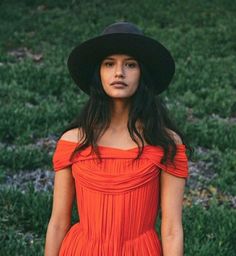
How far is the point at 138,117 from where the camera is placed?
292 cm

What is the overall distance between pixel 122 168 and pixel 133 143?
0.45 feet

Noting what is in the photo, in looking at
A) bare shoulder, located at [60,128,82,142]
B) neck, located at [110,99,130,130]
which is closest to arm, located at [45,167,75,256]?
bare shoulder, located at [60,128,82,142]

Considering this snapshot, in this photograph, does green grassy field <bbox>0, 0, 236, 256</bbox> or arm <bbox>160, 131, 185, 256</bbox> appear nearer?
arm <bbox>160, 131, 185, 256</bbox>

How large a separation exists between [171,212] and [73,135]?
56 centimetres

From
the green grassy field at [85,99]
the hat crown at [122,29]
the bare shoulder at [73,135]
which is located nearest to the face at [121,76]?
the hat crown at [122,29]

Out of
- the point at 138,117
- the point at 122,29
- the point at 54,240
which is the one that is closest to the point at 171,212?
the point at 138,117

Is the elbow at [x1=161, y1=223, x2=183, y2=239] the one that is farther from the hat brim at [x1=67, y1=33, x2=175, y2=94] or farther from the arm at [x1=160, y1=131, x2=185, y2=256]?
the hat brim at [x1=67, y1=33, x2=175, y2=94]

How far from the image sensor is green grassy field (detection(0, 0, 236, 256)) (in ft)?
17.7

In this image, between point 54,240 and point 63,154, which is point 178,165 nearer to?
point 63,154

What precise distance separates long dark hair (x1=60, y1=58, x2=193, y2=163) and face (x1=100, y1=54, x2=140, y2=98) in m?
0.05

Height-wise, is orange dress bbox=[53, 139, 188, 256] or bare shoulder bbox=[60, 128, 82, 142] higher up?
bare shoulder bbox=[60, 128, 82, 142]

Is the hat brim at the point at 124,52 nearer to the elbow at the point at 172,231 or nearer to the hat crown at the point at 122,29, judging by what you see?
the hat crown at the point at 122,29

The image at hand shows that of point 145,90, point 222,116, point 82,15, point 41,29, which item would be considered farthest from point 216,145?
point 82,15

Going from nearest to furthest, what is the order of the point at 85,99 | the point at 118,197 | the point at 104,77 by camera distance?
the point at 118,197 < the point at 104,77 < the point at 85,99
